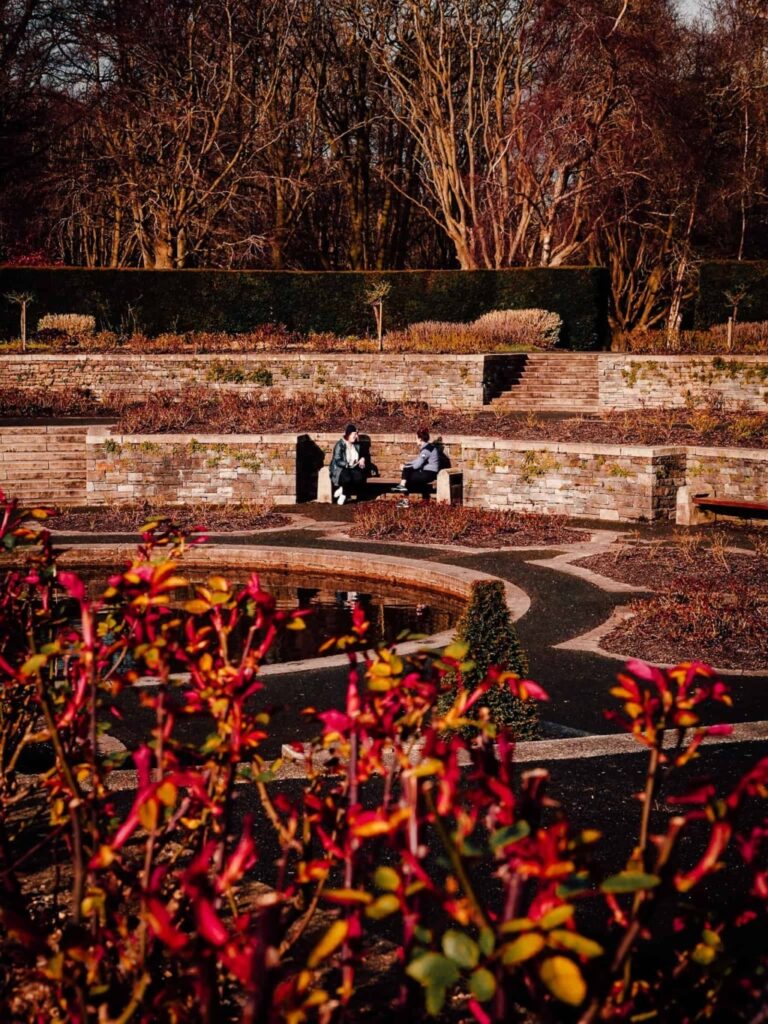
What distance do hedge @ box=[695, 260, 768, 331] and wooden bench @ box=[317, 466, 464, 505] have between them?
51.6 feet

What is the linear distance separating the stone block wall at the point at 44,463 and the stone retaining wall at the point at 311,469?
0.02m

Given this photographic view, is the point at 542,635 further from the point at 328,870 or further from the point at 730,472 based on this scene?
the point at 328,870

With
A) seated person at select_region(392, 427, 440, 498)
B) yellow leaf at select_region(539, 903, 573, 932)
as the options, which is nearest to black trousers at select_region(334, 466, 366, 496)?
seated person at select_region(392, 427, 440, 498)

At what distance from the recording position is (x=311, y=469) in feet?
59.2

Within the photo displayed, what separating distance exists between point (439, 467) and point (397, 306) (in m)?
12.6

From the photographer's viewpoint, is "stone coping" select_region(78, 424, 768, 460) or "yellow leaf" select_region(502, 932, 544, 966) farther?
"stone coping" select_region(78, 424, 768, 460)

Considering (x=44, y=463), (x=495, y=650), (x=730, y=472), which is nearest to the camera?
(x=495, y=650)

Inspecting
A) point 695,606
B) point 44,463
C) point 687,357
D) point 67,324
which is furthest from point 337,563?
point 67,324

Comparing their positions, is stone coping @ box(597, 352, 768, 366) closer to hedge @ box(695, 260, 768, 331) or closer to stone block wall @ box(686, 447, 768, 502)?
stone block wall @ box(686, 447, 768, 502)

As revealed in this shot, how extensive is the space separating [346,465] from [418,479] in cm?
109

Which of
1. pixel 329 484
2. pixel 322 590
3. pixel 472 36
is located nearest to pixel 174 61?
pixel 472 36

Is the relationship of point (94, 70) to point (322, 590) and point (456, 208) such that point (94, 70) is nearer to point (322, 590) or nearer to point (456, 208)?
point (456, 208)

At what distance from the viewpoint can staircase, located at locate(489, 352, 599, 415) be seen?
77.5 ft

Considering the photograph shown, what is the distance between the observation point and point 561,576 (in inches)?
465
